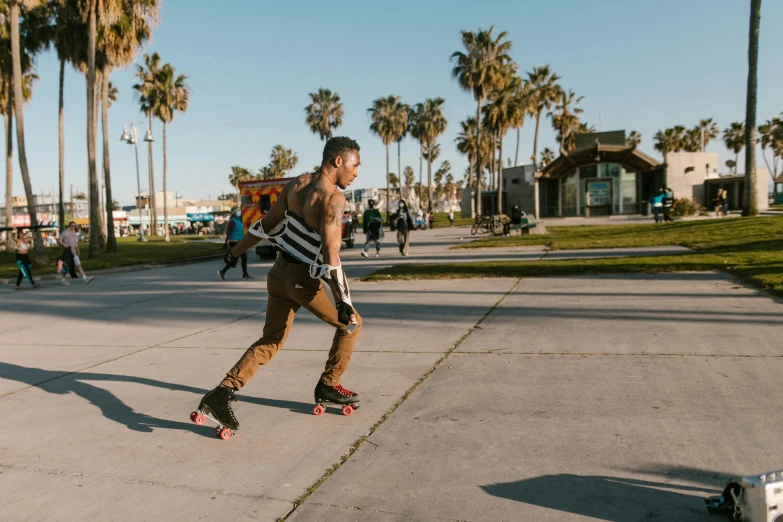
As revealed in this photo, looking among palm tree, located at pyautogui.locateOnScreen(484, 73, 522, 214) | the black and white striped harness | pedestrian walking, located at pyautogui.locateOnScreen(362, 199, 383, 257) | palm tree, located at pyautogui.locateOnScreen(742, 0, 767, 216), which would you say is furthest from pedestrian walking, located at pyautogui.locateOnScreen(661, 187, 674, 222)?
the black and white striped harness

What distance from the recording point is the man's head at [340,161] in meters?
4.23

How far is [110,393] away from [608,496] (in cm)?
403

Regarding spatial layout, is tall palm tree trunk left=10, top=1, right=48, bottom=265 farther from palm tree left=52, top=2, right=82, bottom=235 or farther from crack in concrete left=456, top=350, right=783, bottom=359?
crack in concrete left=456, top=350, right=783, bottom=359

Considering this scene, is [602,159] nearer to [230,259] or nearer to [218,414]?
[230,259]

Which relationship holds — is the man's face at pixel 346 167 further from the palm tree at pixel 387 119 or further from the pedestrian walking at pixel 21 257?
the palm tree at pixel 387 119

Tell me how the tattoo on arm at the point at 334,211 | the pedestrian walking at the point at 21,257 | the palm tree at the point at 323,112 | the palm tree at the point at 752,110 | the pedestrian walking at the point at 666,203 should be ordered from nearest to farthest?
the tattoo on arm at the point at 334,211, the pedestrian walking at the point at 21,257, the palm tree at the point at 752,110, the pedestrian walking at the point at 666,203, the palm tree at the point at 323,112

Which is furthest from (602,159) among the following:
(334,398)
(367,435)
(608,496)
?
(608,496)

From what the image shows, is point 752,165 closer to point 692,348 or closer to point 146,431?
point 692,348

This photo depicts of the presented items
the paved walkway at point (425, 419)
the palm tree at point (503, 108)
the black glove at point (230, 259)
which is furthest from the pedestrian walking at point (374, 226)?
the palm tree at point (503, 108)

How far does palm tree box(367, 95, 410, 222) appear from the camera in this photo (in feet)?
238

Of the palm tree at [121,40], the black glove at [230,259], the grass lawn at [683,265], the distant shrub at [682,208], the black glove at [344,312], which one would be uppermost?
the palm tree at [121,40]

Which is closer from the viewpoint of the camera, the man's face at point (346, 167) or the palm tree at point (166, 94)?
the man's face at point (346, 167)

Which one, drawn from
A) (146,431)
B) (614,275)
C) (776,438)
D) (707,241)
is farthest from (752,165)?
(146,431)

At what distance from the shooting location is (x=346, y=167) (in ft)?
14.0
